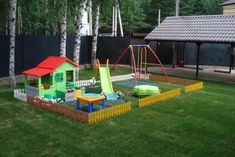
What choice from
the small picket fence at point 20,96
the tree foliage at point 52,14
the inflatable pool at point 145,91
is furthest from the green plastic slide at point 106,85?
the tree foliage at point 52,14

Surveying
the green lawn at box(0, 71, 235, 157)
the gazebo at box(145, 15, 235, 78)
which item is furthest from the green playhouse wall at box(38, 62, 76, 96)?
the gazebo at box(145, 15, 235, 78)

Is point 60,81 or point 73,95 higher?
point 60,81

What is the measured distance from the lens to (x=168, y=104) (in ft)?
33.5

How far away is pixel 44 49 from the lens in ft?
48.6

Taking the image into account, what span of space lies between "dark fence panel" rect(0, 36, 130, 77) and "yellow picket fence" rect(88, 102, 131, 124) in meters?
6.15

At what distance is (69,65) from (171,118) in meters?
4.08

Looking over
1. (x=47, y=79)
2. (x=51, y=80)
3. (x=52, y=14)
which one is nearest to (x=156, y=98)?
(x=51, y=80)

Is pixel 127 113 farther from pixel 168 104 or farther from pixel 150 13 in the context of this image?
pixel 150 13

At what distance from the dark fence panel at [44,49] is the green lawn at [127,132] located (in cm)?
323

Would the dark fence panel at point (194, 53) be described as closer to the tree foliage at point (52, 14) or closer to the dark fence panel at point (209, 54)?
the dark fence panel at point (209, 54)

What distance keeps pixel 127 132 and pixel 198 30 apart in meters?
10.8

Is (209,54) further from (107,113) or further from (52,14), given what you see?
(107,113)

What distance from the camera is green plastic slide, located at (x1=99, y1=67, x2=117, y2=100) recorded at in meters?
10.7

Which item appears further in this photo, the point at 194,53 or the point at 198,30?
the point at 194,53
